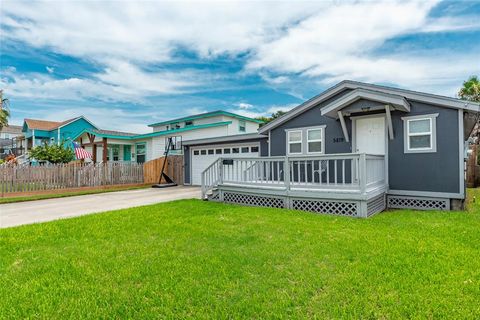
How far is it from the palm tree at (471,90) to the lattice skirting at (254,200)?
1825cm

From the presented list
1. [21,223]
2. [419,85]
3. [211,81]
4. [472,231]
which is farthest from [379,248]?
[211,81]

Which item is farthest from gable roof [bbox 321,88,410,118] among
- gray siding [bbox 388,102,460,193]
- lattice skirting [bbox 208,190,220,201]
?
lattice skirting [bbox 208,190,220,201]

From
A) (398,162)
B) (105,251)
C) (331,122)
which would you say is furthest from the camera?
(331,122)

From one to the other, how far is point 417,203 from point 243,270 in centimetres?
719

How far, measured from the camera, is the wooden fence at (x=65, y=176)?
12.0 metres

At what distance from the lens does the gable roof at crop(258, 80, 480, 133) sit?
7594 mm

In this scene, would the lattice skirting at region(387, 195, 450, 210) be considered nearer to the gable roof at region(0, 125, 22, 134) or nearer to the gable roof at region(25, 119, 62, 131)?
the gable roof at region(25, 119, 62, 131)

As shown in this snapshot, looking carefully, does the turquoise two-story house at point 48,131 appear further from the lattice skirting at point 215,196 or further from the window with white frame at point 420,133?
the window with white frame at point 420,133

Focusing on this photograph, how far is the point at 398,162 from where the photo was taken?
862 centimetres

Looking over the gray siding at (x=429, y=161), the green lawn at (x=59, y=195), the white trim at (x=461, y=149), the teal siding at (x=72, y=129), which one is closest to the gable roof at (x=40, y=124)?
the teal siding at (x=72, y=129)

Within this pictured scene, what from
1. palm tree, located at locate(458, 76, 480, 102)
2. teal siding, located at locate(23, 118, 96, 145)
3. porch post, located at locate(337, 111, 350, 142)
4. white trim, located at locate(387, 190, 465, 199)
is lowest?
white trim, located at locate(387, 190, 465, 199)

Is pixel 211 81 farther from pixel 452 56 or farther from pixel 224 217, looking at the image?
pixel 224 217

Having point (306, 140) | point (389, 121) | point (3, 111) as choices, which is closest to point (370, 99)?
point (389, 121)

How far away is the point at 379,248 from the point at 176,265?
3230 mm
